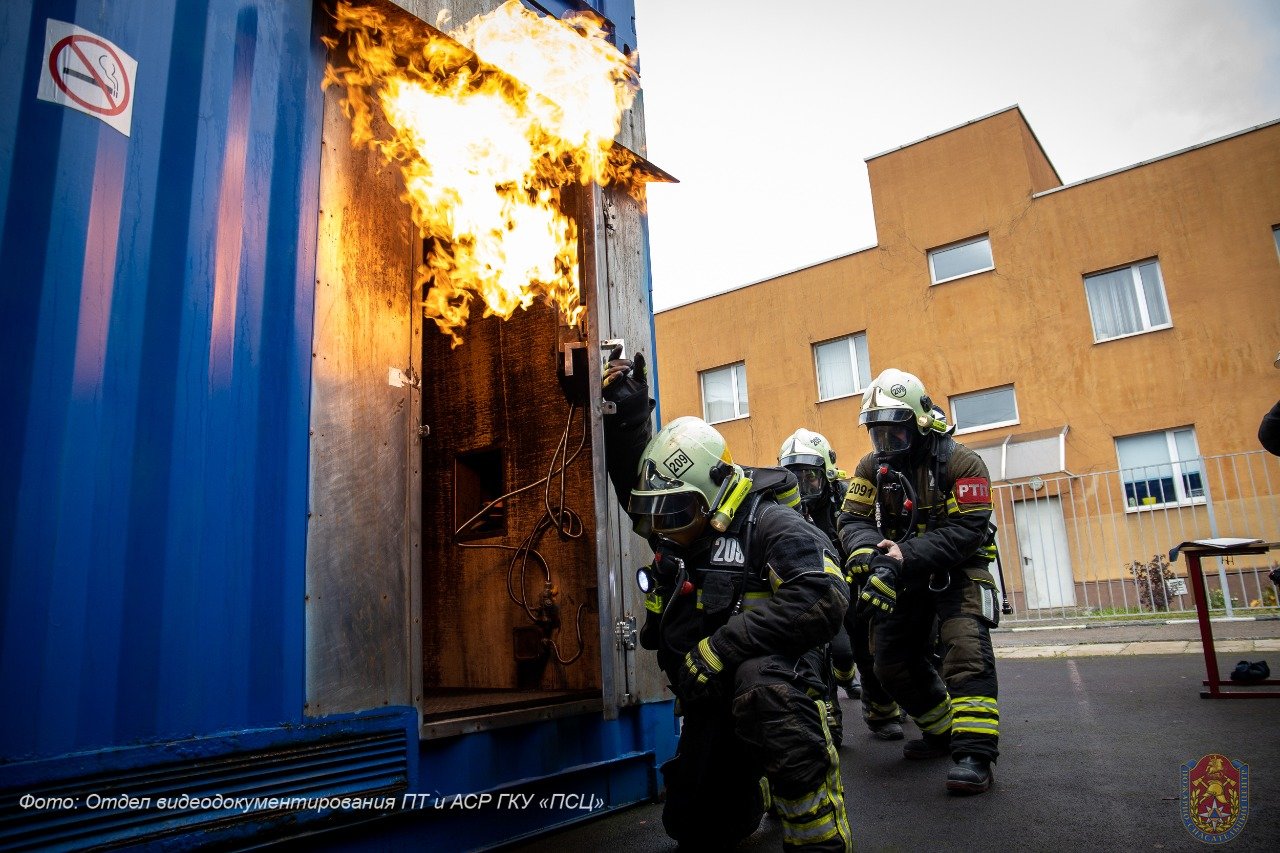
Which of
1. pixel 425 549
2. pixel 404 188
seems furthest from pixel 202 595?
pixel 425 549

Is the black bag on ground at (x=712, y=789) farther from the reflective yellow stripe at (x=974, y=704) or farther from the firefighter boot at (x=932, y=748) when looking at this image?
the firefighter boot at (x=932, y=748)

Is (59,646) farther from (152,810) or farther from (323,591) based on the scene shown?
(323,591)

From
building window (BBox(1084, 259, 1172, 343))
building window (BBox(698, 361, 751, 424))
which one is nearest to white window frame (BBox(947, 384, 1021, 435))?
building window (BBox(1084, 259, 1172, 343))

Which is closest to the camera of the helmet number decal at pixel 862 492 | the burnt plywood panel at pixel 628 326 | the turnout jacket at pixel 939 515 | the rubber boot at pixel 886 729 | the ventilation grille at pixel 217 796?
the ventilation grille at pixel 217 796

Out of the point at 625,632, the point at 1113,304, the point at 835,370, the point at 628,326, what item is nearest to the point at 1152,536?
the point at 1113,304

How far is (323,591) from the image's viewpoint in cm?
303

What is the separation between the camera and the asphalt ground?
325 centimetres

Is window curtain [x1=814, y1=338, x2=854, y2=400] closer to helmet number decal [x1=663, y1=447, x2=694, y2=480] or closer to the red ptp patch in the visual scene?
the red ptp patch

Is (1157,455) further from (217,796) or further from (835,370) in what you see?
(217,796)

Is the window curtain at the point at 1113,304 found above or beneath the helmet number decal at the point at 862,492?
above

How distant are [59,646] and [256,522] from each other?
67cm

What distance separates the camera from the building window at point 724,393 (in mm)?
22266

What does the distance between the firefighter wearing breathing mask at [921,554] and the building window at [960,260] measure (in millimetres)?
15634

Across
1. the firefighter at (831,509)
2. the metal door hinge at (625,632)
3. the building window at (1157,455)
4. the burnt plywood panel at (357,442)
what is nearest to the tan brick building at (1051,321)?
the building window at (1157,455)
